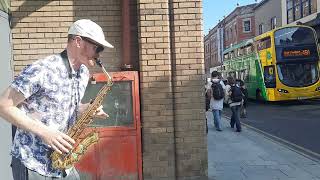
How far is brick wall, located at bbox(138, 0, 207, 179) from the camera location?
6797mm

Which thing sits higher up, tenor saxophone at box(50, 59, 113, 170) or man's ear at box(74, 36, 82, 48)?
man's ear at box(74, 36, 82, 48)

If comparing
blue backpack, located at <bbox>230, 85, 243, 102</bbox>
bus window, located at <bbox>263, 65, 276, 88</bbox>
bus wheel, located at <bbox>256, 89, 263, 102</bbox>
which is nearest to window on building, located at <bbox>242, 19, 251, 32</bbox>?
bus wheel, located at <bbox>256, 89, 263, 102</bbox>

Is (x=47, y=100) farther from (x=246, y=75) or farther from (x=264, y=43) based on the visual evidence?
(x=246, y=75)

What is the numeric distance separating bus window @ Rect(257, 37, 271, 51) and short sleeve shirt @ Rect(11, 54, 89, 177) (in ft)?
73.8

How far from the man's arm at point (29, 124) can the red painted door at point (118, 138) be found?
354cm

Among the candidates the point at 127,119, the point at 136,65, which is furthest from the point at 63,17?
the point at 127,119

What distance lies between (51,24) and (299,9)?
106 ft

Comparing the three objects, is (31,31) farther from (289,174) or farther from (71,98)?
(289,174)

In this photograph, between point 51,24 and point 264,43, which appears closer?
point 51,24

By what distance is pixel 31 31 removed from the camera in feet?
22.5

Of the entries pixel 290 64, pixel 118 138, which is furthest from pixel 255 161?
pixel 290 64

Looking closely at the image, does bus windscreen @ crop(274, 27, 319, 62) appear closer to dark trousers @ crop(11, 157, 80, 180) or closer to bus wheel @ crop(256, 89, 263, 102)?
bus wheel @ crop(256, 89, 263, 102)

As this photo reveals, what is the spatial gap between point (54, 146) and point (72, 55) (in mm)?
639

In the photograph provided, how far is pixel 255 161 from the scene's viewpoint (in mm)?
9211
